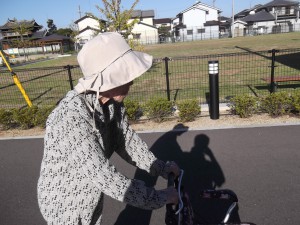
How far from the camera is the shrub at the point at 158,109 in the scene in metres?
6.75

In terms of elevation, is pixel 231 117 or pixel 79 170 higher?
pixel 79 170

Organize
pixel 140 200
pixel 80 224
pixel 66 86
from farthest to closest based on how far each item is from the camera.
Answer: pixel 66 86 < pixel 80 224 < pixel 140 200

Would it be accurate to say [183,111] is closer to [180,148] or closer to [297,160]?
[180,148]

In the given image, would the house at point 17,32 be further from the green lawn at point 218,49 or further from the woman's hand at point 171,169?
the woman's hand at point 171,169

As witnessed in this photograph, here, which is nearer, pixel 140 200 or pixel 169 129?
pixel 140 200

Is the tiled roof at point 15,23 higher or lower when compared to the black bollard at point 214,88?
higher

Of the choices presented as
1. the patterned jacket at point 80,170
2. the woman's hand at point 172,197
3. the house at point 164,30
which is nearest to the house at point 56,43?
the house at point 164,30

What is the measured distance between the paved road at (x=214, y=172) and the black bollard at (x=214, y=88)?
0.80m

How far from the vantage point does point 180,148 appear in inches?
207

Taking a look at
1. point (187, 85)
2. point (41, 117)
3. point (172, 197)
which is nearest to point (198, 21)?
point (187, 85)

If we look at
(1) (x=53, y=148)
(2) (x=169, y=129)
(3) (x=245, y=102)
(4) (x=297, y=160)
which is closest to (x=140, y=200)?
(1) (x=53, y=148)

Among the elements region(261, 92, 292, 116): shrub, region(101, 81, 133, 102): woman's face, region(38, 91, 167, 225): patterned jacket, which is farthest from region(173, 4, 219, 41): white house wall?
region(38, 91, 167, 225): patterned jacket

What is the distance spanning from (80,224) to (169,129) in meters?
4.75

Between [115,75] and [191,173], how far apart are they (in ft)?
10.4
